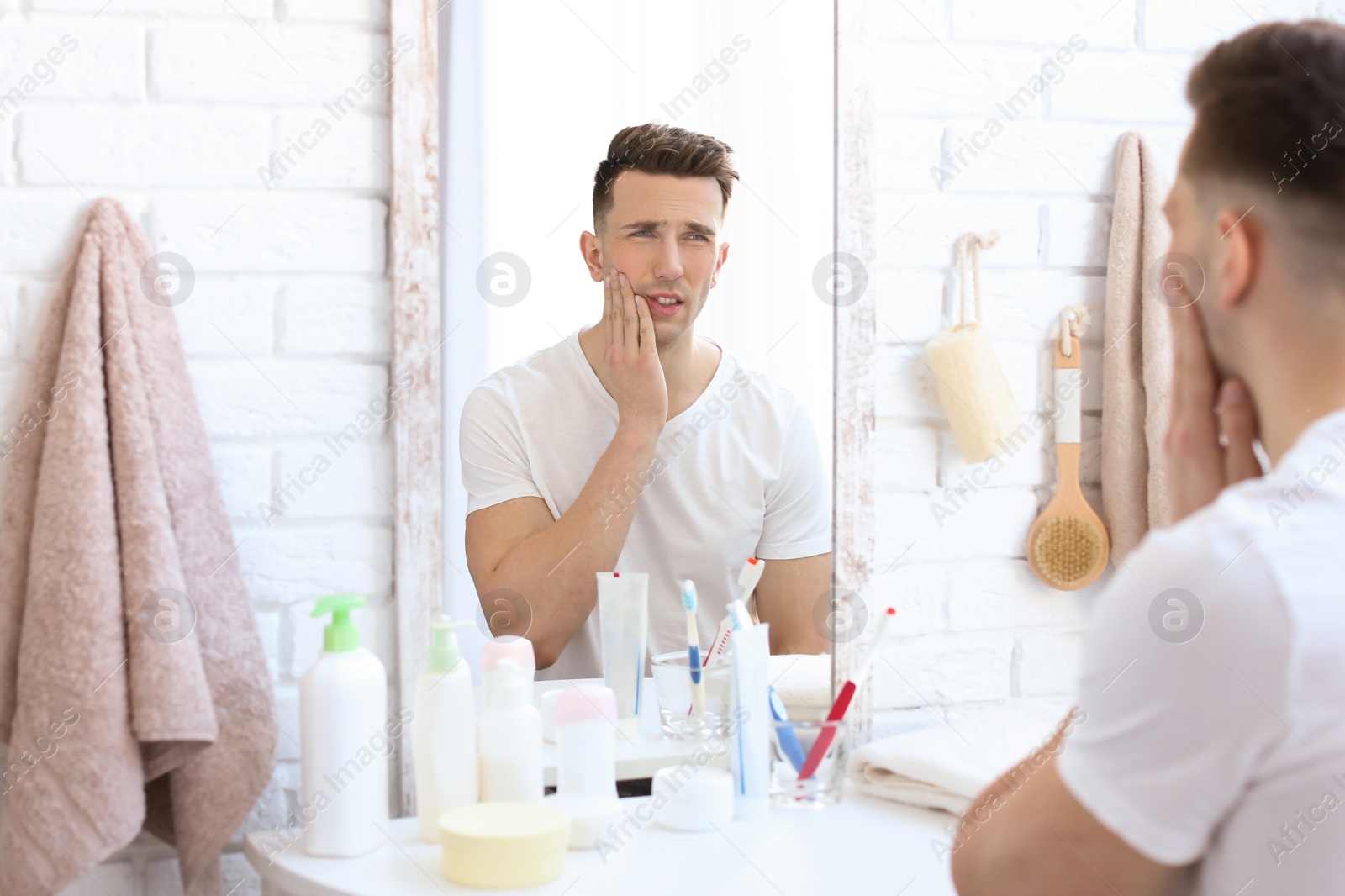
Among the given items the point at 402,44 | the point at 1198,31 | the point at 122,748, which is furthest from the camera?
the point at 1198,31

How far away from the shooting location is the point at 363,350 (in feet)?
3.16

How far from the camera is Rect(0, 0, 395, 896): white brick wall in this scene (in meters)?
0.89

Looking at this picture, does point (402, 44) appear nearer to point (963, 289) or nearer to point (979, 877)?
point (963, 289)

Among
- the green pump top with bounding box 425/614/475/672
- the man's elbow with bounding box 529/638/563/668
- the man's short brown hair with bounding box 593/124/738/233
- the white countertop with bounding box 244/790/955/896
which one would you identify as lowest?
the white countertop with bounding box 244/790/955/896

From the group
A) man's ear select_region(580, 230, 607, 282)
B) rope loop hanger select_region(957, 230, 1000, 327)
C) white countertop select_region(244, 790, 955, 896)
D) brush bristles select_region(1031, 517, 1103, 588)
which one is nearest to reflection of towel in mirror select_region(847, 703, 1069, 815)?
white countertop select_region(244, 790, 955, 896)

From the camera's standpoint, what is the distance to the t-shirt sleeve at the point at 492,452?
0.99m

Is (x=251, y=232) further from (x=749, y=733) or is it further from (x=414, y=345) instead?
(x=749, y=733)

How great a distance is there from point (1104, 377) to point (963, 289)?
182 mm

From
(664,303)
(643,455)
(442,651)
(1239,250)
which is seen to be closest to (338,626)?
(442,651)

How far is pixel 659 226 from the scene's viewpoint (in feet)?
3.40

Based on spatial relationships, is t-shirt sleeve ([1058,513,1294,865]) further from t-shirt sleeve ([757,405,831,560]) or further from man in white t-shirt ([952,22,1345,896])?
t-shirt sleeve ([757,405,831,560])

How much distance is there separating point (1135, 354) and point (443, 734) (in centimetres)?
79

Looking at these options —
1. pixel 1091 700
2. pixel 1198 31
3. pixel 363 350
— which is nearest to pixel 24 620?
pixel 363 350

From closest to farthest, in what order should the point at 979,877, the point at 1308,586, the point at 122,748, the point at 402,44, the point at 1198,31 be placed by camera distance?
the point at 1308,586 < the point at 979,877 < the point at 122,748 < the point at 402,44 < the point at 1198,31
